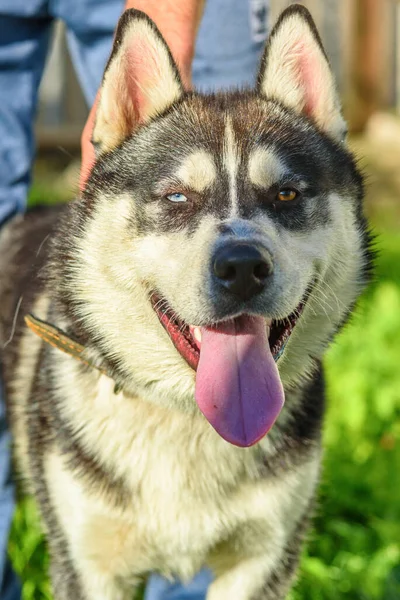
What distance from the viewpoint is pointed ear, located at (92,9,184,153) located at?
2551 millimetres

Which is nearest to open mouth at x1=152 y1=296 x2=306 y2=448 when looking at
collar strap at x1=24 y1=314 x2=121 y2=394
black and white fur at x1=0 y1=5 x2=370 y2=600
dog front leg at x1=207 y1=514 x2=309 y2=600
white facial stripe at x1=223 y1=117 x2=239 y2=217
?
black and white fur at x1=0 y1=5 x2=370 y2=600

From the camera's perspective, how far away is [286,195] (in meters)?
2.55

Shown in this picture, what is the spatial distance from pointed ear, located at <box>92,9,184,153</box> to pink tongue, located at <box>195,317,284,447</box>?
74 cm

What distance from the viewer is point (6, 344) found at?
132 inches

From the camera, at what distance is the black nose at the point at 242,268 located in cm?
224

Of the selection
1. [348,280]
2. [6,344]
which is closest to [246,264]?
[348,280]

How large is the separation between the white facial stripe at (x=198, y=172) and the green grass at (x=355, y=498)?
26.4 inches

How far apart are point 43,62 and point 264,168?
4.56 feet

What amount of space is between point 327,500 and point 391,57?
22.9 ft

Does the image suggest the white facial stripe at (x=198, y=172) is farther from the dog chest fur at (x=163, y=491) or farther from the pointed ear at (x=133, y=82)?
the dog chest fur at (x=163, y=491)

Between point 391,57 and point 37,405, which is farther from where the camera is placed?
point 391,57

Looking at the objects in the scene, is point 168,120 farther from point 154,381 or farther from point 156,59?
point 154,381

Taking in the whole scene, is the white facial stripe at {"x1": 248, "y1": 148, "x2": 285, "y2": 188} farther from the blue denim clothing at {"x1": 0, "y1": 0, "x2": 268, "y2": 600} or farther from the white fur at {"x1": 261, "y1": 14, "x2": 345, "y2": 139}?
the blue denim clothing at {"x1": 0, "y1": 0, "x2": 268, "y2": 600}

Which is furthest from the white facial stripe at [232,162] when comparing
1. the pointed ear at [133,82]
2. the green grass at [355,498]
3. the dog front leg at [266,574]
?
the dog front leg at [266,574]
